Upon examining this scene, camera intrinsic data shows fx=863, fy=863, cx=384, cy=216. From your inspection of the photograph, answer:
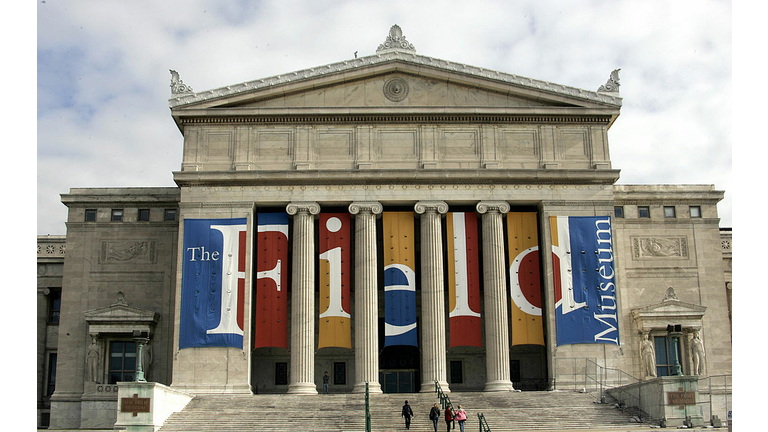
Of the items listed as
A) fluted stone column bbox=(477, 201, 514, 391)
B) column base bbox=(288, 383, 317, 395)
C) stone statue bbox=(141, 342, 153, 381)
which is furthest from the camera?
stone statue bbox=(141, 342, 153, 381)

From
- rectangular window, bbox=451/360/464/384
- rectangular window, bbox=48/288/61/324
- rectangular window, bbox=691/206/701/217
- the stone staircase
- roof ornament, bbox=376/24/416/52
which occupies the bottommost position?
the stone staircase

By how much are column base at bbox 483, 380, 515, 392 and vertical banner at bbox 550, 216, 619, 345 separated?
140 inches

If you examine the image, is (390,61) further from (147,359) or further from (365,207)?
(147,359)

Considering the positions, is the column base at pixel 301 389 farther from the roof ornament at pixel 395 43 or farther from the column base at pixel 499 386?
the roof ornament at pixel 395 43

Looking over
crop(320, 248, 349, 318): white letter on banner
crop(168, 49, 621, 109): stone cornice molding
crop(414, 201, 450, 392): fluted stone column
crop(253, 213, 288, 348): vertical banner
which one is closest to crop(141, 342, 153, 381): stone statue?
crop(253, 213, 288, 348): vertical banner

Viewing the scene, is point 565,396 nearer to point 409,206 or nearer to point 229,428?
point 409,206

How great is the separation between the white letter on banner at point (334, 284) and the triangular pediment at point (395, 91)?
27.2 ft

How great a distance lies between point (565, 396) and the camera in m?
42.9

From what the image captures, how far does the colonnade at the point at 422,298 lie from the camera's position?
150 ft

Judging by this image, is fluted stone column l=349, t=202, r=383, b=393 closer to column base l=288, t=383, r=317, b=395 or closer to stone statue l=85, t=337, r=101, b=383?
column base l=288, t=383, r=317, b=395

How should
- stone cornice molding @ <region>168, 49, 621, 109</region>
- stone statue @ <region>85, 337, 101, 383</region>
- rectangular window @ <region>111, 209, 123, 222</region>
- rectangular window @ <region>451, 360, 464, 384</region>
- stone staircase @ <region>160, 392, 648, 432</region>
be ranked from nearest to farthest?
1. stone staircase @ <region>160, 392, 648, 432</region>
2. stone statue @ <region>85, 337, 101, 383</region>
3. stone cornice molding @ <region>168, 49, 621, 109</region>
4. rectangular window @ <region>451, 360, 464, 384</region>
5. rectangular window @ <region>111, 209, 123, 222</region>

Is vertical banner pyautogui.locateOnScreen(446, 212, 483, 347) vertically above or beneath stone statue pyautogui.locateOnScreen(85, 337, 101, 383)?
above

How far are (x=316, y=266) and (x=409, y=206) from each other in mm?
6462

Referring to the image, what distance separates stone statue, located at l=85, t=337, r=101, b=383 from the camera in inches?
1873
